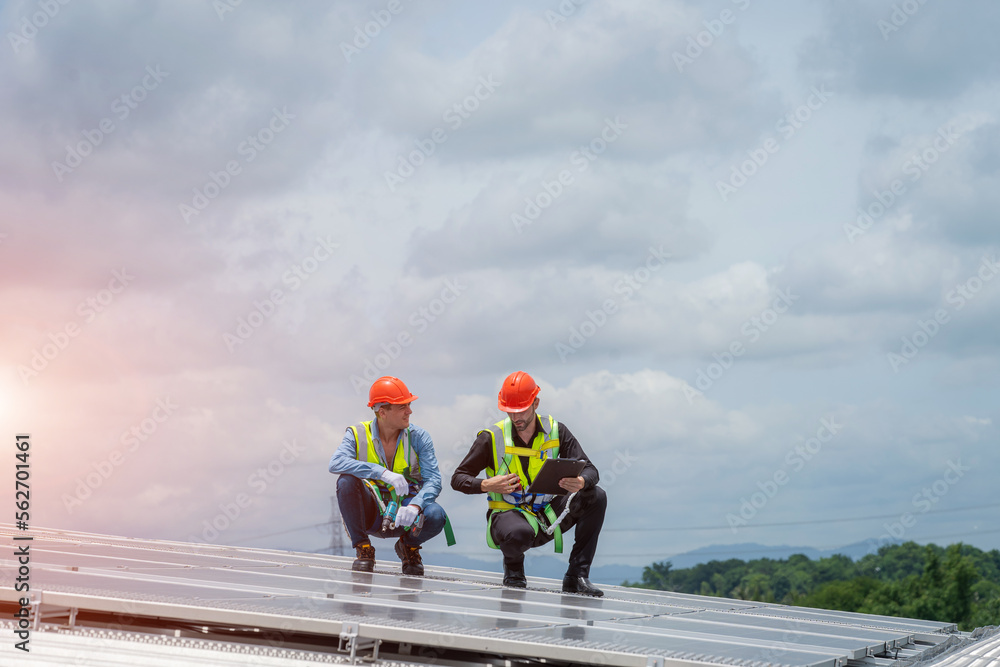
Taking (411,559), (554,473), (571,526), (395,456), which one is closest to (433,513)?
(411,559)

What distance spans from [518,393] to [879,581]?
83.2 meters

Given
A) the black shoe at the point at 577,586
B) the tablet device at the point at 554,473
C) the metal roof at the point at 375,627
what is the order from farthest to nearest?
1. the black shoe at the point at 577,586
2. the tablet device at the point at 554,473
3. the metal roof at the point at 375,627

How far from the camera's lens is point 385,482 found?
36.8 ft

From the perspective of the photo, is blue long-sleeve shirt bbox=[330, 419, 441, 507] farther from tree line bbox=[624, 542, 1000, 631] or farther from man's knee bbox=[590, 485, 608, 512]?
tree line bbox=[624, 542, 1000, 631]

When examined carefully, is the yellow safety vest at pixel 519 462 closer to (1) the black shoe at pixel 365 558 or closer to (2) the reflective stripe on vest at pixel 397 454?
(2) the reflective stripe on vest at pixel 397 454

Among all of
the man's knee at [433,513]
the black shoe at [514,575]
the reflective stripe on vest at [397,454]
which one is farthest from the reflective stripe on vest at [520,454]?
the reflective stripe on vest at [397,454]

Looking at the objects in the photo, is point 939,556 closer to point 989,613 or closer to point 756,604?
point 989,613

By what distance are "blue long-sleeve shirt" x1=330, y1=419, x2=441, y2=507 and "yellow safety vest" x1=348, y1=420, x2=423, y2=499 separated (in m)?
0.03

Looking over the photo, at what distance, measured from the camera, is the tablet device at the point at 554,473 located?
1027cm

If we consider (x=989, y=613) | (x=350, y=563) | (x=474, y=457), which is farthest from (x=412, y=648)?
(x=989, y=613)

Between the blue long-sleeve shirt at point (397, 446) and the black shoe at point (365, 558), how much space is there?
2.80ft

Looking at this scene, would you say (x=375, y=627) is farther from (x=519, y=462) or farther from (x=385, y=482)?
(x=385, y=482)

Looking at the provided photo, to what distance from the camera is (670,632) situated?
6.68 metres

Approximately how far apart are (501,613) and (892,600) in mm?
78233
